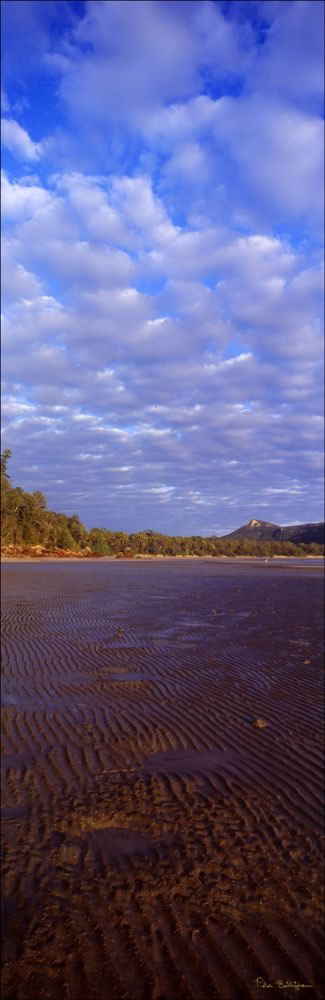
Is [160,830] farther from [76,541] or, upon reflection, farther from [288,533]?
[288,533]

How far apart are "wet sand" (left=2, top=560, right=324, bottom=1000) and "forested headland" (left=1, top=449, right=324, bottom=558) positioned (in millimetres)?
60671

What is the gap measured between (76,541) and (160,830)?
267 ft

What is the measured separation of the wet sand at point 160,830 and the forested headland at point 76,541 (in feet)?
199

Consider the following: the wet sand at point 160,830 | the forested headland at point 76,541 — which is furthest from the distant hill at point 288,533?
the wet sand at point 160,830

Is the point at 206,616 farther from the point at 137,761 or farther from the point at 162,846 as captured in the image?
the point at 162,846

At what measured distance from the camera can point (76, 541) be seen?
84750mm
